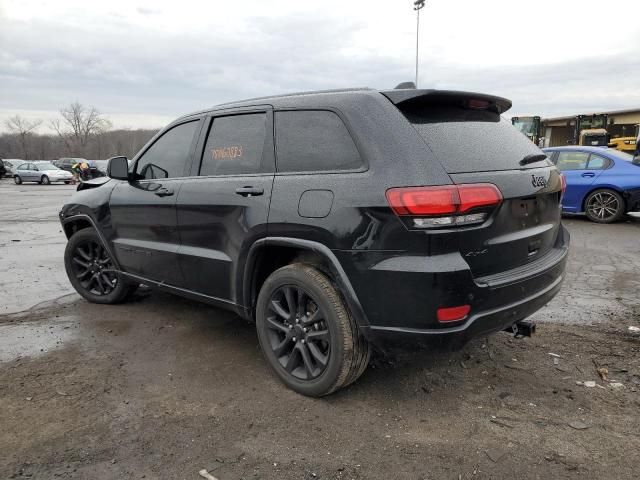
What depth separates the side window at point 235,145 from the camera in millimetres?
3400

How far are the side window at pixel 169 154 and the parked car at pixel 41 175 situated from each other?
32120mm

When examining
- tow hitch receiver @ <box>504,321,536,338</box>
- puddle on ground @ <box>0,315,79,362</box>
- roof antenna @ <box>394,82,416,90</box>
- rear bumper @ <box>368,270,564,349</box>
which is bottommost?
puddle on ground @ <box>0,315,79,362</box>

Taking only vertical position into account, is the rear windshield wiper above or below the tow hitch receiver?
above

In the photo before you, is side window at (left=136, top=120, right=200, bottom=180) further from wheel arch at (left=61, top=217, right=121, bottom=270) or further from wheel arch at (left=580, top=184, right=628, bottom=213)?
wheel arch at (left=580, top=184, right=628, bottom=213)

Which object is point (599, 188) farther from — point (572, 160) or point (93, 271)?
point (93, 271)

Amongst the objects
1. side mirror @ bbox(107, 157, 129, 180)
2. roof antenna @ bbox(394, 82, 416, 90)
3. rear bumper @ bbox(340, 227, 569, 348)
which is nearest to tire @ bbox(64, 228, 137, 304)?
side mirror @ bbox(107, 157, 129, 180)

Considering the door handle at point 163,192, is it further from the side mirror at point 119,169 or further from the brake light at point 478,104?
the brake light at point 478,104

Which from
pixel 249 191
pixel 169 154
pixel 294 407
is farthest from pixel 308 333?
pixel 169 154

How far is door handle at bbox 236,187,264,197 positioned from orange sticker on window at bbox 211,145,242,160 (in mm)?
349

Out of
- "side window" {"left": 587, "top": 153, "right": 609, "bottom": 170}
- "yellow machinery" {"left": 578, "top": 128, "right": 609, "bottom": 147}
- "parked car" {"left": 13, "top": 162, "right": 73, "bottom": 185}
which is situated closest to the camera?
"side window" {"left": 587, "top": 153, "right": 609, "bottom": 170}

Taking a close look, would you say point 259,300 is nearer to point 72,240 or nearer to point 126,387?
point 126,387

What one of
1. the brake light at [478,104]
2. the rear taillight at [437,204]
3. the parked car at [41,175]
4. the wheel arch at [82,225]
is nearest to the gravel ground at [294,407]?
the wheel arch at [82,225]

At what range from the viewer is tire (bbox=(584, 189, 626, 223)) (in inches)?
370

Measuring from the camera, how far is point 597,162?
382 inches
